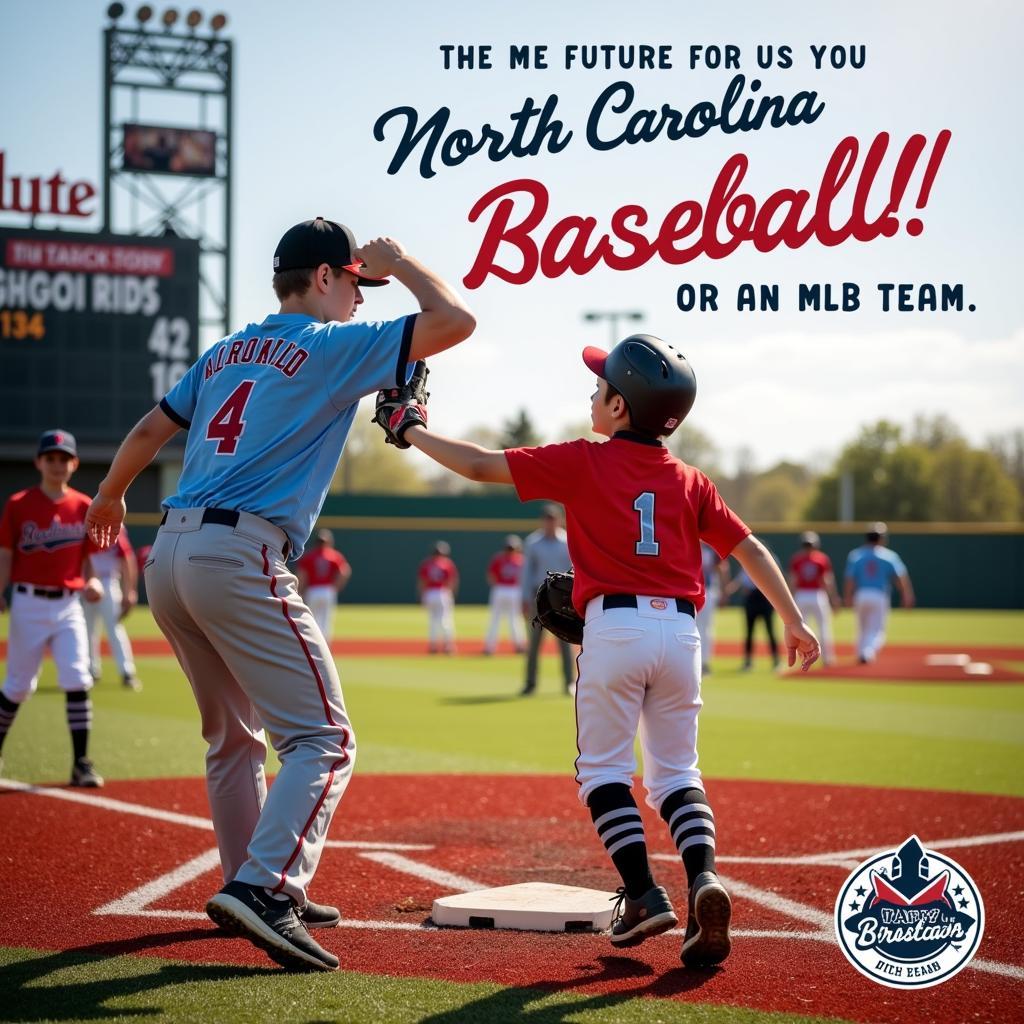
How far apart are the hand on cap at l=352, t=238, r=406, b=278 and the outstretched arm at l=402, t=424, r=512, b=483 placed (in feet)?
1.75

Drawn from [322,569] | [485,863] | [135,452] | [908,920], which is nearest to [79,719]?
[485,863]

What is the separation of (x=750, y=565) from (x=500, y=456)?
97 centimetres

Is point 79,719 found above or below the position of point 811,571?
below

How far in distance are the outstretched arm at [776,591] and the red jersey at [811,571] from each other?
15.3m

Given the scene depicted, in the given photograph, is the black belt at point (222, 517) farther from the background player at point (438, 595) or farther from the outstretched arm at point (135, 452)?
the background player at point (438, 595)

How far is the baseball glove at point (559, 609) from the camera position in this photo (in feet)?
15.2

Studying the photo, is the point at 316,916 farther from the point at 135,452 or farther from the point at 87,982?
the point at 135,452

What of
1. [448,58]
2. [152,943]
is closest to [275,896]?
[152,943]

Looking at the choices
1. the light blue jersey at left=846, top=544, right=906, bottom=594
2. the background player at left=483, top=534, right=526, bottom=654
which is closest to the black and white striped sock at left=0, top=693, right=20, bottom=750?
the light blue jersey at left=846, top=544, right=906, bottom=594

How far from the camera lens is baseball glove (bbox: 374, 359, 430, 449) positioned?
4.18 metres

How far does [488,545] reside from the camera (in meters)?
42.4

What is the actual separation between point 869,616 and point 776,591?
52.5ft

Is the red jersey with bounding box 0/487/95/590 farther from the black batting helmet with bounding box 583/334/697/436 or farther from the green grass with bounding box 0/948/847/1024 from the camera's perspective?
the black batting helmet with bounding box 583/334/697/436

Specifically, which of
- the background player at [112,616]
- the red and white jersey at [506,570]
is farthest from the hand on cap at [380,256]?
the red and white jersey at [506,570]
